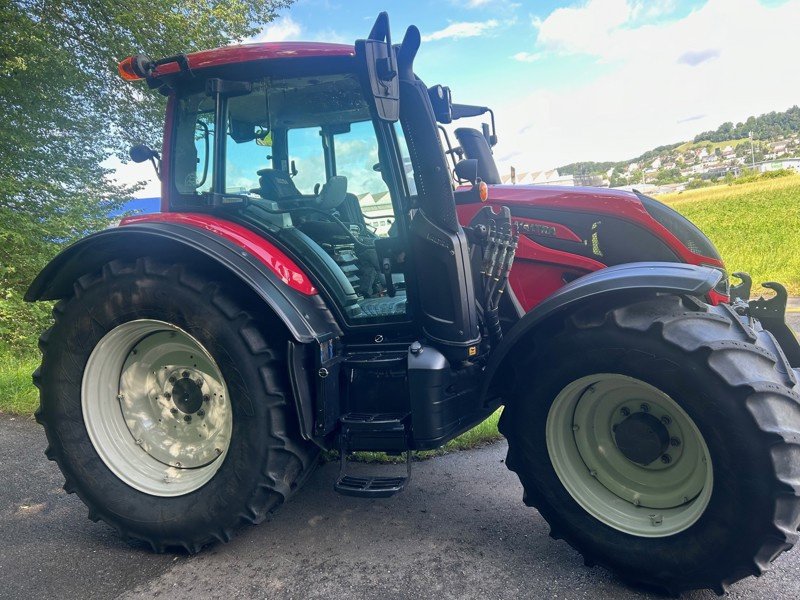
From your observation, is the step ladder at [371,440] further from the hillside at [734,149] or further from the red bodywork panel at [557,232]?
the hillside at [734,149]

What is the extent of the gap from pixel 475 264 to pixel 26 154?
7988 millimetres

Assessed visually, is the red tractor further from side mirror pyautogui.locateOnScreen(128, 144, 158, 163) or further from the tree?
the tree

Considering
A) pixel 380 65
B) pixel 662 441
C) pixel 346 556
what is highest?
pixel 380 65

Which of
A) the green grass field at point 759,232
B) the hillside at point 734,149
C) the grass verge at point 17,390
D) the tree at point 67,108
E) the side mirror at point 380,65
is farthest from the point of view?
the hillside at point 734,149

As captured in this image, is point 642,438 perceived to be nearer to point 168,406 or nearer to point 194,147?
point 168,406

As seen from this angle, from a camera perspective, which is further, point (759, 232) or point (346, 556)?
point (759, 232)

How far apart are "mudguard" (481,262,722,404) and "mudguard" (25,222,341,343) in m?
0.87

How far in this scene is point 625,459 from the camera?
8.13ft

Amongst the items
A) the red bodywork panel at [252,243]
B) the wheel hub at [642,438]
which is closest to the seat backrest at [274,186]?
the red bodywork panel at [252,243]

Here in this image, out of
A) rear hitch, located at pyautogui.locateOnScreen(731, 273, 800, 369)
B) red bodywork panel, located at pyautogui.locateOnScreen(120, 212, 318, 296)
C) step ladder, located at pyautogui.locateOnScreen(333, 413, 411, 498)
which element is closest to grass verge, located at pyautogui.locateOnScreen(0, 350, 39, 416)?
red bodywork panel, located at pyautogui.locateOnScreen(120, 212, 318, 296)

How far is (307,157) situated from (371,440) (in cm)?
159

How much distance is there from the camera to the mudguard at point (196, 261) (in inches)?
104

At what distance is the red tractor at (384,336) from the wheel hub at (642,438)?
0.03 ft

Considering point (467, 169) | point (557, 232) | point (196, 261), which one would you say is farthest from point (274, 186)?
point (557, 232)
